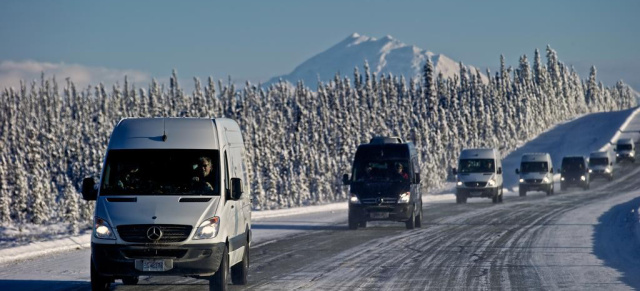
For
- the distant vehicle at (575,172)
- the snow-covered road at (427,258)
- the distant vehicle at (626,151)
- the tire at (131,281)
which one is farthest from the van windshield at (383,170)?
the distant vehicle at (626,151)

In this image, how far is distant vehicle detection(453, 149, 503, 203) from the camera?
44375 mm

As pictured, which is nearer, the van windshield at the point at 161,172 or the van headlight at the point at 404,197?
the van windshield at the point at 161,172

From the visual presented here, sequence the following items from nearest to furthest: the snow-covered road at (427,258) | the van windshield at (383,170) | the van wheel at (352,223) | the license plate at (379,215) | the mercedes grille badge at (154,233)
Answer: the mercedes grille badge at (154,233)
the snow-covered road at (427,258)
the license plate at (379,215)
the van windshield at (383,170)
the van wheel at (352,223)

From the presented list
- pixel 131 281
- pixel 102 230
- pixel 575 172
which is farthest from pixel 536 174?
pixel 102 230

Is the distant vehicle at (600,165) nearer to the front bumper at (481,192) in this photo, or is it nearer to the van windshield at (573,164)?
the van windshield at (573,164)

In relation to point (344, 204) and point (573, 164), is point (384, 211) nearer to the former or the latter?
point (344, 204)

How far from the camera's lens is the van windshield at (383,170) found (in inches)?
1069

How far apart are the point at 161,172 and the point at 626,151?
8265 centimetres

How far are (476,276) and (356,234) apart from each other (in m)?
10.9

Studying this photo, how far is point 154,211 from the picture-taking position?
1227 centimetres

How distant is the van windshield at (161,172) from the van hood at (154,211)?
0.95 ft

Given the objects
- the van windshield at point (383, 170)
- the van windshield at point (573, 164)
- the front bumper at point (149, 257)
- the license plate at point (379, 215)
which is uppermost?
the van windshield at point (573, 164)

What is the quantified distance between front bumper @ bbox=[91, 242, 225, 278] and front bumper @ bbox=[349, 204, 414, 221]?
14919 millimetres

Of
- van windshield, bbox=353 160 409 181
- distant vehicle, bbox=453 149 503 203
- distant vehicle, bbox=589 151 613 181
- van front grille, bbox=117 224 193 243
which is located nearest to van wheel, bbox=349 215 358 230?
van windshield, bbox=353 160 409 181
